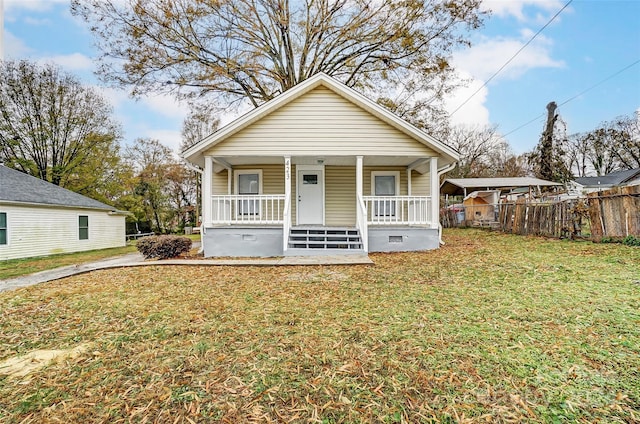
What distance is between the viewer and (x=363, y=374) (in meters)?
2.27

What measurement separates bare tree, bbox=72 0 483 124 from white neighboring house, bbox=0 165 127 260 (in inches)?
263

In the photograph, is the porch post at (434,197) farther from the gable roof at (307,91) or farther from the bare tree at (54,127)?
the bare tree at (54,127)

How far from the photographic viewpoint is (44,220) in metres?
14.1

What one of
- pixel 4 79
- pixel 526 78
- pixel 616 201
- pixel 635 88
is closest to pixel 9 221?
pixel 4 79

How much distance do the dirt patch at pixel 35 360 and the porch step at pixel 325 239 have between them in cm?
572

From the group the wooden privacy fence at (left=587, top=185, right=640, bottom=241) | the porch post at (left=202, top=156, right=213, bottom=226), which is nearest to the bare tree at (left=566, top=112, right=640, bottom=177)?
the wooden privacy fence at (left=587, top=185, right=640, bottom=241)

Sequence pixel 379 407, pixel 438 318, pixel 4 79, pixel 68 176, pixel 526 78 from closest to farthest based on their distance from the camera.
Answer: pixel 379 407
pixel 438 318
pixel 526 78
pixel 4 79
pixel 68 176

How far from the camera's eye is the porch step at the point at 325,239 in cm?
840

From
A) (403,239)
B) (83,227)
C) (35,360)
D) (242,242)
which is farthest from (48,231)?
(403,239)

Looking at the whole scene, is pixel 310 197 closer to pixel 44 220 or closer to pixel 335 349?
pixel 335 349

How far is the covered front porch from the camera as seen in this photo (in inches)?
339

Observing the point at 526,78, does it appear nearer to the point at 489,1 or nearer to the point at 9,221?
the point at 489,1

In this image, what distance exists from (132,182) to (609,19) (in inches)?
1183

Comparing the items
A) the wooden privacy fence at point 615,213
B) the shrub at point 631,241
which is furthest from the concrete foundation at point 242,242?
the shrub at point 631,241
